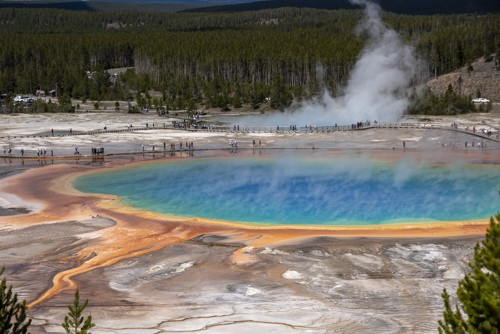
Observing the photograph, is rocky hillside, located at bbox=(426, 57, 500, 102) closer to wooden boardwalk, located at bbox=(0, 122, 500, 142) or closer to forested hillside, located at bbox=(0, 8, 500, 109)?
forested hillside, located at bbox=(0, 8, 500, 109)

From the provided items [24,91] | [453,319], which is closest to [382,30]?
[24,91]

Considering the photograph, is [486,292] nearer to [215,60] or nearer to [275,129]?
[275,129]

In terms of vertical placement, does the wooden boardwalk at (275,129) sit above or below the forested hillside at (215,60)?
below

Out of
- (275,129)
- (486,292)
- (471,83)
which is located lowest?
(275,129)

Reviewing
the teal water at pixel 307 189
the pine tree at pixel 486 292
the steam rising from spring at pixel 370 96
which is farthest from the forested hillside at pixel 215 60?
the pine tree at pixel 486 292

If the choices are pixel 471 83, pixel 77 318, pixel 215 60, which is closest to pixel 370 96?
pixel 471 83

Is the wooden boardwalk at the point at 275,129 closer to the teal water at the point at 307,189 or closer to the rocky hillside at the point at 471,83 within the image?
the teal water at the point at 307,189

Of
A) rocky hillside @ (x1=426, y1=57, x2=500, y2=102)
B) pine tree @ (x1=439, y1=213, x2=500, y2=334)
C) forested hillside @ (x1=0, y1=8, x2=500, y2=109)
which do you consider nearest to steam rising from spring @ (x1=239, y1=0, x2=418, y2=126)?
rocky hillside @ (x1=426, y1=57, x2=500, y2=102)
